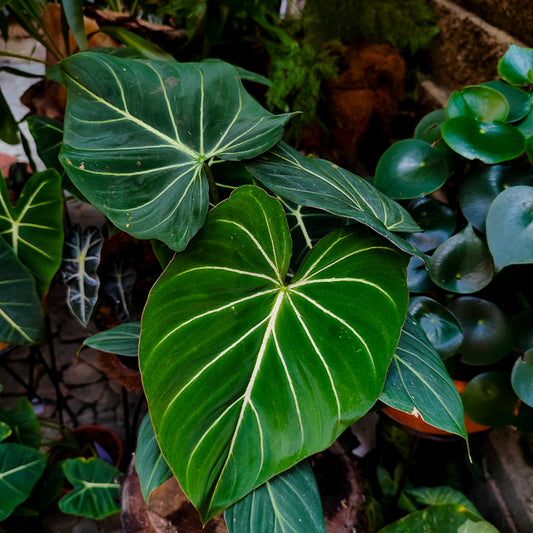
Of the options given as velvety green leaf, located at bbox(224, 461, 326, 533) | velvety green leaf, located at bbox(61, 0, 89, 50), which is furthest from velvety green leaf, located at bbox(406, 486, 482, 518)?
velvety green leaf, located at bbox(61, 0, 89, 50)

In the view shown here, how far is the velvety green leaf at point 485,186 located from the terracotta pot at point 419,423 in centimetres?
34

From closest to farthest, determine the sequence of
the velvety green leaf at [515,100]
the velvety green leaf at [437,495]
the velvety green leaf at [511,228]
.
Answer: the velvety green leaf at [511,228], the velvety green leaf at [515,100], the velvety green leaf at [437,495]

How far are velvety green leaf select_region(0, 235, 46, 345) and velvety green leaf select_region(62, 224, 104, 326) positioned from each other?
115mm

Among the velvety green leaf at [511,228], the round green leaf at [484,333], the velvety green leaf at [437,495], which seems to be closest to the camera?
the velvety green leaf at [511,228]

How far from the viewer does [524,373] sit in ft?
2.60

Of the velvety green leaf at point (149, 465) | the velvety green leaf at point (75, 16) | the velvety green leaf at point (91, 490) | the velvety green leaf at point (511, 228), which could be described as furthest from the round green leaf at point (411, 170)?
the velvety green leaf at point (91, 490)

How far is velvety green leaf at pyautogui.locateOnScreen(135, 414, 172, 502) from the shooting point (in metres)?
0.76

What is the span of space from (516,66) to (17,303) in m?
1.18

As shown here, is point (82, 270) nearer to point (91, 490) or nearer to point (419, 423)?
point (91, 490)

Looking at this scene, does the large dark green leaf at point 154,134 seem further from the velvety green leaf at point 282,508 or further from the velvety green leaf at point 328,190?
the velvety green leaf at point 282,508

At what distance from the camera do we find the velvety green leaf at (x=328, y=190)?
0.60 metres

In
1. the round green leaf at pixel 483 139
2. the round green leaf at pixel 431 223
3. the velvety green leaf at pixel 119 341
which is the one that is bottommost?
the velvety green leaf at pixel 119 341

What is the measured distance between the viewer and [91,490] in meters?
1.20

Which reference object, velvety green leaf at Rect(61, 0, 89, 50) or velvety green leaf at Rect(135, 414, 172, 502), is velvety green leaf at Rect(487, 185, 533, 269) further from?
velvety green leaf at Rect(61, 0, 89, 50)
